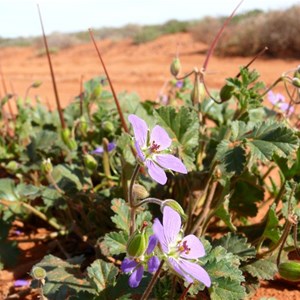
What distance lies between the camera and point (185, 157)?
1.62 metres

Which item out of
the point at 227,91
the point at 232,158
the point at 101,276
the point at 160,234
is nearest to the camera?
the point at 160,234

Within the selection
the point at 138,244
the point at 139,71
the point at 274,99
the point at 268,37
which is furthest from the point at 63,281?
the point at 268,37

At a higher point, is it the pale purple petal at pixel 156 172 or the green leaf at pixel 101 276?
the pale purple petal at pixel 156 172

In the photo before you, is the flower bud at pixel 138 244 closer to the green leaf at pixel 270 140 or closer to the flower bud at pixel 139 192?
the flower bud at pixel 139 192

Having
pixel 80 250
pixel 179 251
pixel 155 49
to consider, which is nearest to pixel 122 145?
pixel 80 250

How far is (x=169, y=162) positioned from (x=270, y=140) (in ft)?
1.87

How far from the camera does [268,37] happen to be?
11.1m

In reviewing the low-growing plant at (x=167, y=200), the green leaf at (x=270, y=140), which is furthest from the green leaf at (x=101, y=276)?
the green leaf at (x=270, y=140)

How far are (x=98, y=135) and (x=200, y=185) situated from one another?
692 mm

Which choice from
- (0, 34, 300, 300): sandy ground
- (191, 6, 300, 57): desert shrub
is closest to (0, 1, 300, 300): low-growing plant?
(0, 34, 300, 300): sandy ground

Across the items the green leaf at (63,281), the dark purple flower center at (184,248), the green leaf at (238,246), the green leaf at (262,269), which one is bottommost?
the green leaf at (262,269)

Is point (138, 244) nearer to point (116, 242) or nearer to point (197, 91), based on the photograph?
point (116, 242)

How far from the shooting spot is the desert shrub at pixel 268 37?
418 inches

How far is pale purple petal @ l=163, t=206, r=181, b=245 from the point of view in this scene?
38.8 inches
